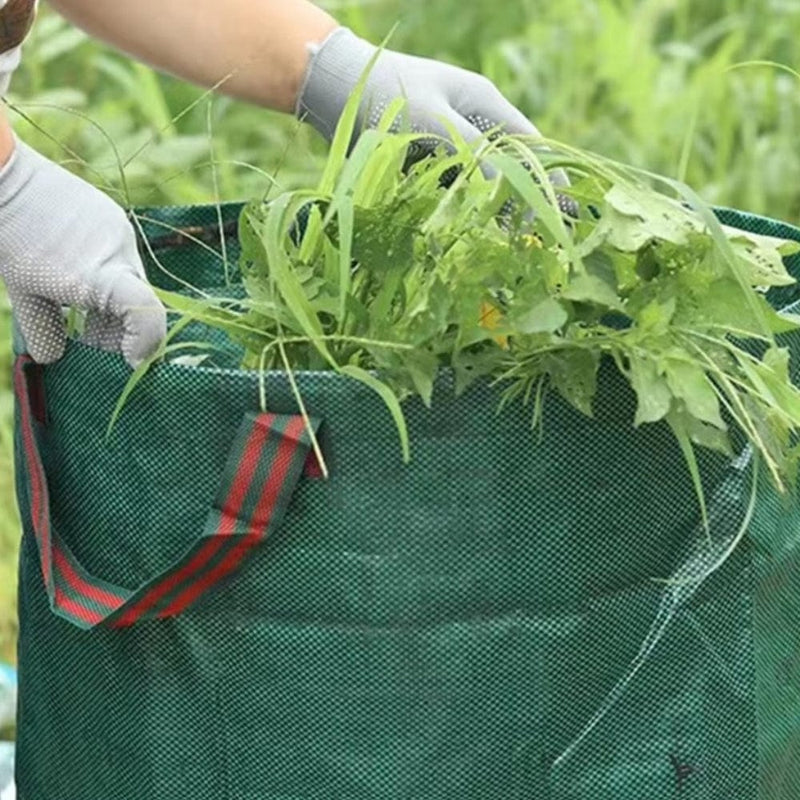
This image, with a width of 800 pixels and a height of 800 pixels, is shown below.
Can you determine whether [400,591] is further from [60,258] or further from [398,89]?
[398,89]

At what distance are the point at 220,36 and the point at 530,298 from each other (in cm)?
63

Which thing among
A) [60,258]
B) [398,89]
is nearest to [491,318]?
[60,258]

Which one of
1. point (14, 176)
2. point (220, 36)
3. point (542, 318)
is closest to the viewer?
point (542, 318)

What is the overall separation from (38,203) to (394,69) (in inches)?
18.1

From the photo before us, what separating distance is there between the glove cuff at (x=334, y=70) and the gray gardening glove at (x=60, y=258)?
1.26 ft

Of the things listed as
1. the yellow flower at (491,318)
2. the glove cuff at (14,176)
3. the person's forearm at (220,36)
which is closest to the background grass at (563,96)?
the person's forearm at (220,36)

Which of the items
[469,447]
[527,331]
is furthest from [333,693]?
[527,331]

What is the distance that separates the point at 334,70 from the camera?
1986 millimetres

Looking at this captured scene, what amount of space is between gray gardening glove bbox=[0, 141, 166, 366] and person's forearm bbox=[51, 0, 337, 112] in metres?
0.32

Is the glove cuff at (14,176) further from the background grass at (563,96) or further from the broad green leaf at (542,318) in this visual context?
the background grass at (563,96)

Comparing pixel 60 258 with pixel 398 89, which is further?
pixel 398 89

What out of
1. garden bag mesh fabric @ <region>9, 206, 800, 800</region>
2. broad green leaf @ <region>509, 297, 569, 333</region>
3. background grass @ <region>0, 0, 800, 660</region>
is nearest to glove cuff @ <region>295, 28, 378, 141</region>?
garden bag mesh fabric @ <region>9, 206, 800, 800</region>

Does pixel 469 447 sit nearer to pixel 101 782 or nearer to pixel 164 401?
pixel 164 401

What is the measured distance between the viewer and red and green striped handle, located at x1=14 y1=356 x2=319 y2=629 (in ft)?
4.89
